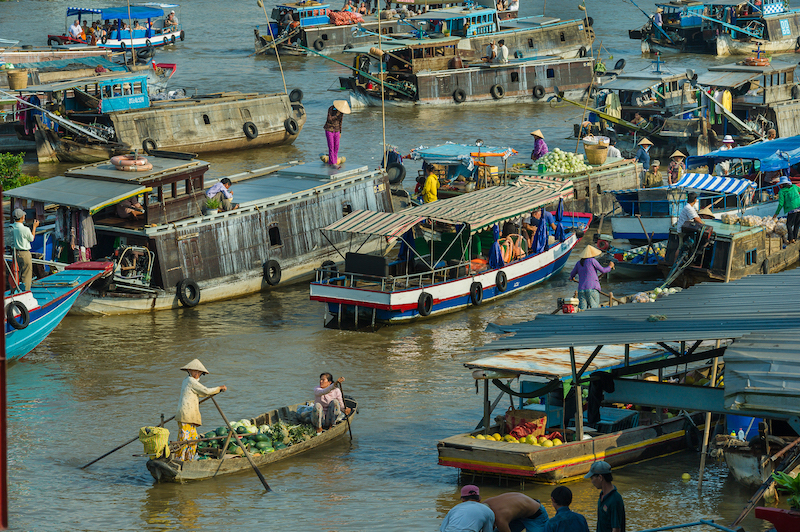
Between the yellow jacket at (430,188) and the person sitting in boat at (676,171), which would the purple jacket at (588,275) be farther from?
the person sitting in boat at (676,171)

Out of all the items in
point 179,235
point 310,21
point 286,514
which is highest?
point 310,21

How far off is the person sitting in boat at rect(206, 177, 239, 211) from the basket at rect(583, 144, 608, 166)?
32.7 feet

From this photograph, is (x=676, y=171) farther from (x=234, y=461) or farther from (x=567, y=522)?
(x=567, y=522)

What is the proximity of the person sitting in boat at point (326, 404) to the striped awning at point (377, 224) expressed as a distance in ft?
17.3

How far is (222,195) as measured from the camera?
76.0 ft

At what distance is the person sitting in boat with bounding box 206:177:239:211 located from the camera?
23.1 meters

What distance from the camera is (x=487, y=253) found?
23766 millimetres

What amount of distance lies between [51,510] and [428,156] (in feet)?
52.2

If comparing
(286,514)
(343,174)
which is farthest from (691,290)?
(343,174)

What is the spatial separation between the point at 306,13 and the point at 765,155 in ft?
125

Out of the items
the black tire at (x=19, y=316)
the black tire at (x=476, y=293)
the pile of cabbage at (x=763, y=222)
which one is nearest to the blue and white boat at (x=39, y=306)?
the black tire at (x=19, y=316)

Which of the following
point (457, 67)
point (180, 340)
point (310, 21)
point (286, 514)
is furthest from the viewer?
point (310, 21)

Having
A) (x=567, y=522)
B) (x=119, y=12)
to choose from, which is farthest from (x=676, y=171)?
(x=119, y=12)

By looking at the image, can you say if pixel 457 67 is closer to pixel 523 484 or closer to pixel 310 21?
pixel 310 21
